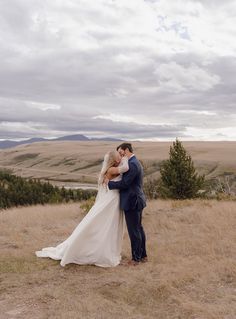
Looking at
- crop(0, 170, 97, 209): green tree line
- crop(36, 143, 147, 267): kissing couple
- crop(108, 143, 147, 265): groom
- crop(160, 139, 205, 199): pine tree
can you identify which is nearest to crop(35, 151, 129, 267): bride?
crop(36, 143, 147, 267): kissing couple

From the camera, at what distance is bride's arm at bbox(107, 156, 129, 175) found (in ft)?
27.7

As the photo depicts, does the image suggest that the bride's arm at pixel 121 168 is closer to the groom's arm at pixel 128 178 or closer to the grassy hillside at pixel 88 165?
the groom's arm at pixel 128 178

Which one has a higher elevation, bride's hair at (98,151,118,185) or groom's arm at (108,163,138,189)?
bride's hair at (98,151,118,185)

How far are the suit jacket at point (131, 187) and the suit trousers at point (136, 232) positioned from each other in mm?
168

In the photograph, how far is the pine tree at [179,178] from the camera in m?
24.2

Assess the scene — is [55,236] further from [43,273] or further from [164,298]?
[164,298]

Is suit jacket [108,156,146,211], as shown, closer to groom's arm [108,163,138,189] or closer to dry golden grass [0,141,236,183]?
groom's arm [108,163,138,189]

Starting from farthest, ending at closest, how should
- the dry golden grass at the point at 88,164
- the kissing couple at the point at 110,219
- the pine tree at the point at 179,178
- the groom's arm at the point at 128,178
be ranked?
the dry golden grass at the point at 88,164 → the pine tree at the point at 179,178 → the kissing couple at the point at 110,219 → the groom's arm at the point at 128,178

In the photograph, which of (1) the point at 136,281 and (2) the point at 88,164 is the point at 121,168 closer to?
(1) the point at 136,281

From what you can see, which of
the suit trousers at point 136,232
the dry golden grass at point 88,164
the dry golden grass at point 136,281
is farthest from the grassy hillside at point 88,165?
→ the suit trousers at point 136,232

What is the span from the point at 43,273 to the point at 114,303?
219 cm

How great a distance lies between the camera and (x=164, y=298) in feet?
22.6

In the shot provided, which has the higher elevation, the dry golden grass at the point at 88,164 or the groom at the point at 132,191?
the groom at the point at 132,191

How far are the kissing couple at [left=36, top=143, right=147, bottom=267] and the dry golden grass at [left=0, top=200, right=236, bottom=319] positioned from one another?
0.95 ft
